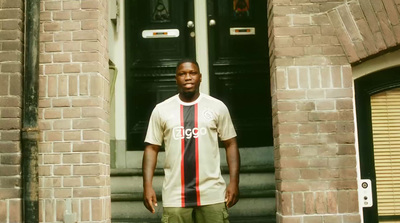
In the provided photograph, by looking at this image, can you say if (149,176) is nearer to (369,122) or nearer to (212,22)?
(369,122)

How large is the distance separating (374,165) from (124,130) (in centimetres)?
244

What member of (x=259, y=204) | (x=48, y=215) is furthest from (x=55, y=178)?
(x=259, y=204)

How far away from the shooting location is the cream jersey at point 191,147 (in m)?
3.58

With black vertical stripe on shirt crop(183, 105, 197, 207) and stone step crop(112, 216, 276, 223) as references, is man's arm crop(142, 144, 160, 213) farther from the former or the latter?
stone step crop(112, 216, 276, 223)

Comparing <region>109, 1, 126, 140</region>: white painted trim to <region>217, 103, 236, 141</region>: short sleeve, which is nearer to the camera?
<region>217, 103, 236, 141</region>: short sleeve

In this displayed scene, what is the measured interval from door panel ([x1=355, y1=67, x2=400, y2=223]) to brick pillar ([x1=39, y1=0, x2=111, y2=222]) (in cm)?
196

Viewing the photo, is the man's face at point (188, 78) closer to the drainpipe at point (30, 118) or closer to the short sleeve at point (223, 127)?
the short sleeve at point (223, 127)

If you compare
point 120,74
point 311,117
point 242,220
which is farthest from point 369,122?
point 120,74

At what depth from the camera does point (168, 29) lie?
5.39 metres

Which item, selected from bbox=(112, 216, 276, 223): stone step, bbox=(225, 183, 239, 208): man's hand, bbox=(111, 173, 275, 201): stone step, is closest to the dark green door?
bbox=(111, 173, 275, 201): stone step

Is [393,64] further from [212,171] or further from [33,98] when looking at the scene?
[33,98]

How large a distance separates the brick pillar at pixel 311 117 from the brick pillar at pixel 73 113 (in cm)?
133

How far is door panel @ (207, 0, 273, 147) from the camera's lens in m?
5.20

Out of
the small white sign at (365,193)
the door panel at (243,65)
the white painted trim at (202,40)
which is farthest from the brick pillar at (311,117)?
the white painted trim at (202,40)
